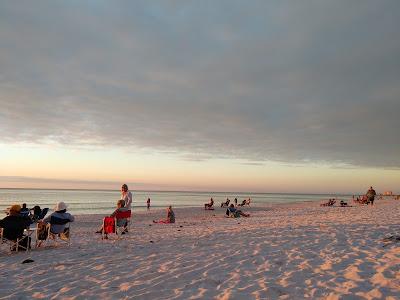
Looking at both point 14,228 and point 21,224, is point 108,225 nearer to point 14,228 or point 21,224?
point 21,224

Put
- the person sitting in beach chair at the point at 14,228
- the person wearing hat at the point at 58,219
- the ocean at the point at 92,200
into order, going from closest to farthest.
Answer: the person sitting in beach chair at the point at 14,228 < the person wearing hat at the point at 58,219 < the ocean at the point at 92,200

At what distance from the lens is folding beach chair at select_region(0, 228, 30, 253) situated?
9.02 m

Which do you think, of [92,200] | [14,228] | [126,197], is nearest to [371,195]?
[126,197]

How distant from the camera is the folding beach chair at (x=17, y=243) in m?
9.02

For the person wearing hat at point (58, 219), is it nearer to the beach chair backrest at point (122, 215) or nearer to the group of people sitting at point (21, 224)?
the group of people sitting at point (21, 224)

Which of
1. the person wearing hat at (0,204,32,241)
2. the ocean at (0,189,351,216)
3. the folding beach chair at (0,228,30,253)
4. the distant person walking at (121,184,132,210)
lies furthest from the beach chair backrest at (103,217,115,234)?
the ocean at (0,189,351,216)

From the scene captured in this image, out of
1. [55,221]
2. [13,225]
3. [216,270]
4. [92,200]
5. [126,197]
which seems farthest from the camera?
[92,200]

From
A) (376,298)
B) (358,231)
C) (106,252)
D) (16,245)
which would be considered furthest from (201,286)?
(358,231)

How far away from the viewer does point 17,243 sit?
9102mm

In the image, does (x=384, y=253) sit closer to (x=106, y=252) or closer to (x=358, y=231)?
(x=358, y=231)

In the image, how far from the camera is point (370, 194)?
36219 mm

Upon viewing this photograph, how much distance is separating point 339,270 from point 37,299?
16.4 feet

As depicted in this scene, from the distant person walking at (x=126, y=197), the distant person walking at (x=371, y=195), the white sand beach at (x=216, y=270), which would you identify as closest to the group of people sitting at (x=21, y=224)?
the white sand beach at (x=216, y=270)

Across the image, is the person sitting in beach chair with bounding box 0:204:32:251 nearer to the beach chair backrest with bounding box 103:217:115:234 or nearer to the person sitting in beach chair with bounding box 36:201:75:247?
the person sitting in beach chair with bounding box 36:201:75:247
